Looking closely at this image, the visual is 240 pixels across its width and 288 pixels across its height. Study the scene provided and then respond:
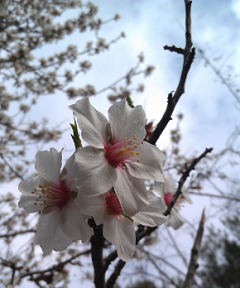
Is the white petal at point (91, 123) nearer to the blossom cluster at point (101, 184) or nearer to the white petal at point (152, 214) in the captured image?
the blossom cluster at point (101, 184)

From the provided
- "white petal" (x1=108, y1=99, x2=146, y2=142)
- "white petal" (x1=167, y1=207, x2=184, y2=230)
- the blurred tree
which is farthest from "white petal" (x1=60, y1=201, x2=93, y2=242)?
the blurred tree

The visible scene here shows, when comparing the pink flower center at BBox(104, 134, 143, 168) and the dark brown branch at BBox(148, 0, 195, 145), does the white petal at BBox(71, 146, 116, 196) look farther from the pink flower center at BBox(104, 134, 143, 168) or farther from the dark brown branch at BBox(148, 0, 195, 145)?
the dark brown branch at BBox(148, 0, 195, 145)

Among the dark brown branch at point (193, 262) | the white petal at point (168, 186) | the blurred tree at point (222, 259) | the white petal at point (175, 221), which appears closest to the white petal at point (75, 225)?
the white petal at point (175, 221)

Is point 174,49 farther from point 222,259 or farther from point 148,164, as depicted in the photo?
point 222,259

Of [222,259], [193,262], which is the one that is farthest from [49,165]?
[222,259]

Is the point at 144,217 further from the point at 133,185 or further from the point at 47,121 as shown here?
the point at 47,121

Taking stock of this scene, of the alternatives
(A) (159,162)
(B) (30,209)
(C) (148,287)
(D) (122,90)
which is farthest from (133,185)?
(C) (148,287)
